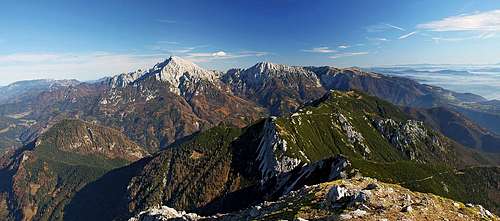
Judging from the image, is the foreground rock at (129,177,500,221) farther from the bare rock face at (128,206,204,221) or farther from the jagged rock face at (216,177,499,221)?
the bare rock face at (128,206,204,221)

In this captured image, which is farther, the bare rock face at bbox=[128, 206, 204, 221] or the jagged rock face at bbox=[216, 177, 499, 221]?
the bare rock face at bbox=[128, 206, 204, 221]

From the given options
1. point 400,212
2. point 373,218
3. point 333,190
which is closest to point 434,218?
point 400,212

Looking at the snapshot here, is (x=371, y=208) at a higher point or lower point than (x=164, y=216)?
higher

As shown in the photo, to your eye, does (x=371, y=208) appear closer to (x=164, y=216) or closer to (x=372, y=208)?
(x=372, y=208)

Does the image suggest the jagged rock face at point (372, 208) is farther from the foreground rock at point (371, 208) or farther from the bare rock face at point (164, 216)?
the bare rock face at point (164, 216)

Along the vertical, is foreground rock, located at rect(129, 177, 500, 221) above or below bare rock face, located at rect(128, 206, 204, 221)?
above

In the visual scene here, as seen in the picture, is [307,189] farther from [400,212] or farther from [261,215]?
[400,212]

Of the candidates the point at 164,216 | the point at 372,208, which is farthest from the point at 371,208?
the point at 164,216

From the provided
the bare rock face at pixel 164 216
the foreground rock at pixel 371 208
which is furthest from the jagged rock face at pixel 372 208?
the bare rock face at pixel 164 216

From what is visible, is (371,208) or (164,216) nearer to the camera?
(371,208)

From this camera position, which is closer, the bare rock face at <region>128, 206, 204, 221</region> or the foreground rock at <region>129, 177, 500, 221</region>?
the foreground rock at <region>129, 177, 500, 221</region>

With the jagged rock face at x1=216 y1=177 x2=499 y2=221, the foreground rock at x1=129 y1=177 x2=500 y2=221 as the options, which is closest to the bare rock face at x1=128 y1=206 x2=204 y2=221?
the foreground rock at x1=129 y1=177 x2=500 y2=221
